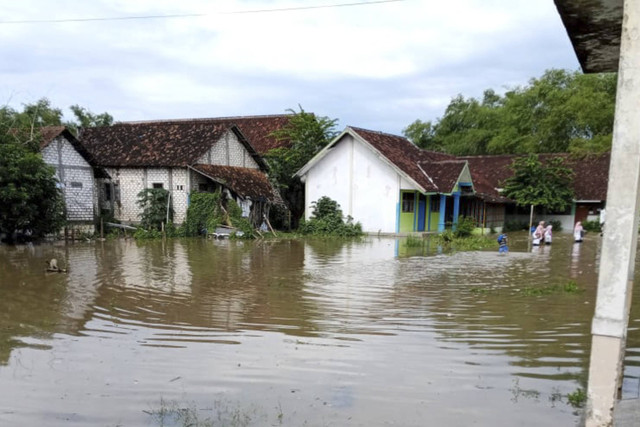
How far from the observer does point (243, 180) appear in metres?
26.9

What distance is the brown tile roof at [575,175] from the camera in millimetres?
30156

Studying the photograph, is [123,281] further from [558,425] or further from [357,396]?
[558,425]

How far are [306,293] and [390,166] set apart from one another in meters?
16.7

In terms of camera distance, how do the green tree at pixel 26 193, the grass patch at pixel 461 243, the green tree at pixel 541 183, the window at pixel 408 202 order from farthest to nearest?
the green tree at pixel 541 183
the window at pixel 408 202
the grass patch at pixel 461 243
the green tree at pixel 26 193

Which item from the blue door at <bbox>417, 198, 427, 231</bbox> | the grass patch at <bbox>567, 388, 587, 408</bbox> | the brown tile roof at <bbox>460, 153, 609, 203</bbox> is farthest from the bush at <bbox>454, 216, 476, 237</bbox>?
the grass patch at <bbox>567, 388, 587, 408</bbox>

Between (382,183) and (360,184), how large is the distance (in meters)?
1.30

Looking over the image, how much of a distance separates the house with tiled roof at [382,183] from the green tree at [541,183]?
3.62 meters

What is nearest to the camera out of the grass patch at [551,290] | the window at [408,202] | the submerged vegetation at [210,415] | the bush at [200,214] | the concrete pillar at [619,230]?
the concrete pillar at [619,230]

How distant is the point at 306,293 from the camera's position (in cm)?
Result: 1029

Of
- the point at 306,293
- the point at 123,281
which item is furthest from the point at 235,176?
the point at 306,293

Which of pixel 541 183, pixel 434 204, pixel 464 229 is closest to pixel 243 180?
pixel 434 204

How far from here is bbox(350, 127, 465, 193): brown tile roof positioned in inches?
1027

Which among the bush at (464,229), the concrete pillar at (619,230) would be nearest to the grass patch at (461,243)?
the bush at (464,229)

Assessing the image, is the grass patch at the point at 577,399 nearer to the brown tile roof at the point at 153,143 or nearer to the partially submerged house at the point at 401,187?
the partially submerged house at the point at 401,187
